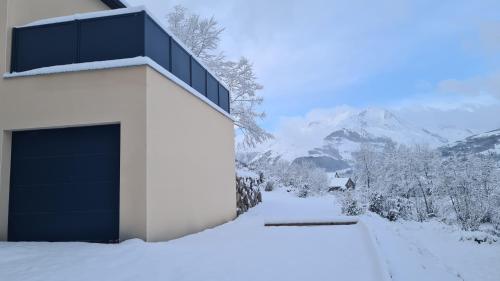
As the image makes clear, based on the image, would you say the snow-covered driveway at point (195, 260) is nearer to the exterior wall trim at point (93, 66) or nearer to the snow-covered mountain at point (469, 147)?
the exterior wall trim at point (93, 66)

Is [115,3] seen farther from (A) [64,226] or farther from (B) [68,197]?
(A) [64,226]

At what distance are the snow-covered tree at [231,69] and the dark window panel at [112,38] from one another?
19507 millimetres

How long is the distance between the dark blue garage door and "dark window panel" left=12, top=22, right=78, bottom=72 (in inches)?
58.0

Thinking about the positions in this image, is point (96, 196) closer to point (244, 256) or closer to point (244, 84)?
point (244, 256)

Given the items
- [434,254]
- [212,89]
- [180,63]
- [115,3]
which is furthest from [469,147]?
[115,3]

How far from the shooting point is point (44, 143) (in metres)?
8.03

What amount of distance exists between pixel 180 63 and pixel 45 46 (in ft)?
10.2

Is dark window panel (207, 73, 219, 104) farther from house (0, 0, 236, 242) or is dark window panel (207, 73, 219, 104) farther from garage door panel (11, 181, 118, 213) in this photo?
garage door panel (11, 181, 118, 213)

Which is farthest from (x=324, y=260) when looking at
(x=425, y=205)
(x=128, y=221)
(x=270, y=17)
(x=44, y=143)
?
(x=425, y=205)

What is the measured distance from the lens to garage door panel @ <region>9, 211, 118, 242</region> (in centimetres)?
753

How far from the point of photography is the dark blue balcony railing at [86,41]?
7.87m

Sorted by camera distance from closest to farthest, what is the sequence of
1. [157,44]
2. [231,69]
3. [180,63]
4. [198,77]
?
[157,44]
[180,63]
[198,77]
[231,69]

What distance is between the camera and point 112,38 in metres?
7.96

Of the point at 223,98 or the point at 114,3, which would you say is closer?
the point at 114,3
